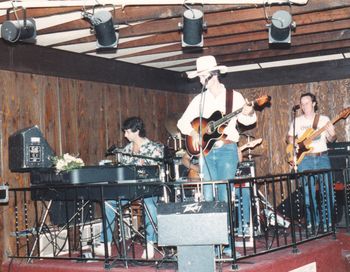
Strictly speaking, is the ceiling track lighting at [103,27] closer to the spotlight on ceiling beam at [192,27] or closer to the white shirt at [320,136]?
the spotlight on ceiling beam at [192,27]

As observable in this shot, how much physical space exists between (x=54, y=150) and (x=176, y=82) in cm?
320

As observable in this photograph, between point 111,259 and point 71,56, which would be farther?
point 71,56

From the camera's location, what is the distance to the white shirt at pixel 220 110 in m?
4.89

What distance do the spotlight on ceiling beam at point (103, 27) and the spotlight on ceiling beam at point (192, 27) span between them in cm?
71

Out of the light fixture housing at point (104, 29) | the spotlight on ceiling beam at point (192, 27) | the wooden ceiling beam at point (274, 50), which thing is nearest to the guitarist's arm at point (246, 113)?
the spotlight on ceiling beam at point (192, 27)

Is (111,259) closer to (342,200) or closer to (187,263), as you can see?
(187,263)

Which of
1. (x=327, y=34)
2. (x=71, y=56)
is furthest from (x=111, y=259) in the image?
(x=327, y=34)

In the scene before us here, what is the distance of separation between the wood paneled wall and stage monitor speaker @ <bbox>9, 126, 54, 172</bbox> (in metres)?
0.21

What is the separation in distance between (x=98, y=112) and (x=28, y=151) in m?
1.88

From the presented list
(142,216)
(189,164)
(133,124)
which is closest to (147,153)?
(133,124)

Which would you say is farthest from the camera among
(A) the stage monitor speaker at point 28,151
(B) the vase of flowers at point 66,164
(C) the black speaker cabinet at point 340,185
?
(C) the black speaker cabinet at point 340,185

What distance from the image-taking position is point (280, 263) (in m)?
5.13

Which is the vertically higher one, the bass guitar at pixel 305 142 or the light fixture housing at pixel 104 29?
the light fixture housing at pixel 104 29

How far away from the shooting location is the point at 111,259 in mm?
5191
